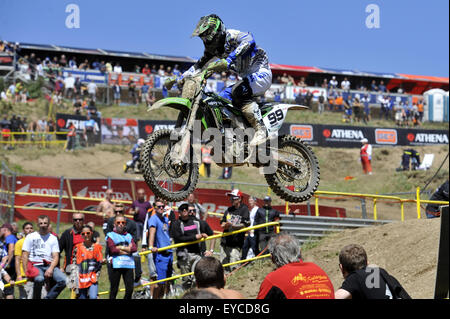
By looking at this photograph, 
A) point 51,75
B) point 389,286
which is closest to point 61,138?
point 51,75

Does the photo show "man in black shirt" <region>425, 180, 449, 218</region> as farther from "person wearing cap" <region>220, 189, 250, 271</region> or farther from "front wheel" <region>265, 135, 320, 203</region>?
"front wheel" <region>265, 135, 320, 203</region>

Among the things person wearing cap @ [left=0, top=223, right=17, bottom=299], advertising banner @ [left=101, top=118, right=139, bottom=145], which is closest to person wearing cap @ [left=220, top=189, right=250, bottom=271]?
person wearing cap @ [left=0, top=223, right=17, bottom=299]

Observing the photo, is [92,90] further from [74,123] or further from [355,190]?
[355,190]

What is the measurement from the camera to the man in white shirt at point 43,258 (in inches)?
391

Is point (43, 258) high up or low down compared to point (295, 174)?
down

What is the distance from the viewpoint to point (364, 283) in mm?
4590

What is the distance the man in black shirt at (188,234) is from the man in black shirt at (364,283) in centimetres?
633

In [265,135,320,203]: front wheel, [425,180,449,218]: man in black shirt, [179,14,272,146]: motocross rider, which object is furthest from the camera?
[425,180,449,218]: man in black shirt

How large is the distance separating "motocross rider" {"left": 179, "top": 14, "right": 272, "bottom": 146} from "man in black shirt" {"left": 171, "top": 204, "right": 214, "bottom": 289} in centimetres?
395

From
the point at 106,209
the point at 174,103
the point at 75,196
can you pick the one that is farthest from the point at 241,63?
the point at 75,196

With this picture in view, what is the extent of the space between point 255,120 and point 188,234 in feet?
13.5

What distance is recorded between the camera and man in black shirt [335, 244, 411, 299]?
178 inches

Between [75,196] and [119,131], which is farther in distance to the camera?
[119,131]
